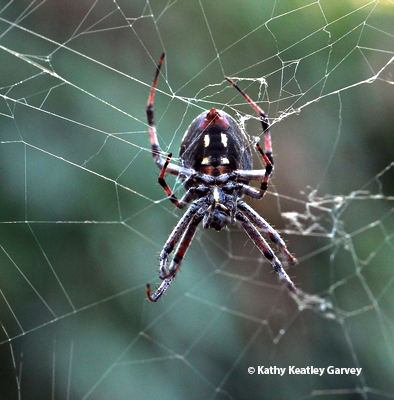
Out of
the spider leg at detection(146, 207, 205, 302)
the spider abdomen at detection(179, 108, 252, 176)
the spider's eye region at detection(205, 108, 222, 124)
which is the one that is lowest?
the spider leg at detection(146, 207, 205, 302)

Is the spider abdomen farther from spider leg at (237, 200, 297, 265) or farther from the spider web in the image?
spider leg at (237, 200, 297, 265)

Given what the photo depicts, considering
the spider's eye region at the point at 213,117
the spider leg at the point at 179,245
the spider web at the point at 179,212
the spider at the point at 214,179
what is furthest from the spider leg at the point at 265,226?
the spider's eye region at the point at 213,117

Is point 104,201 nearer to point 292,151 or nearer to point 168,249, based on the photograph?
point 168,249

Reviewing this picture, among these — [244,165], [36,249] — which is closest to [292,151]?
[244,165]

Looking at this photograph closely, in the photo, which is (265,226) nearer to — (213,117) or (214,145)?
(214,145)

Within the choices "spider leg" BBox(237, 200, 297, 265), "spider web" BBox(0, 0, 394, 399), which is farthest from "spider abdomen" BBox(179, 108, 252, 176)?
"spider leg" BBox(237, 200, 297, 265)

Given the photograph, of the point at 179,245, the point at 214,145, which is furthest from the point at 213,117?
the point at 179,245
